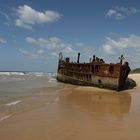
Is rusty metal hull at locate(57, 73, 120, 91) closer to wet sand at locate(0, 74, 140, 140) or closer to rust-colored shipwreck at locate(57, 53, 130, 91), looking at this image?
rust-colored shipwreck at locate(57, 53, 130, 91)

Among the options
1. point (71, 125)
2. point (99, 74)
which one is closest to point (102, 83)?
point (99, 74)

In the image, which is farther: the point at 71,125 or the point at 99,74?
the point at 99,74

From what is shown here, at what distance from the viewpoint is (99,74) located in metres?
25.6

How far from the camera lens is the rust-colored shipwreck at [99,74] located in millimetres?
23634

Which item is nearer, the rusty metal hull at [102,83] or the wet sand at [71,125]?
the wet sand at [71,125]

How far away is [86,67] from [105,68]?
3661mm

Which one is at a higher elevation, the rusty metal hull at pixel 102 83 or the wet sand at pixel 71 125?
the rusty metal hull at pixel 102 83

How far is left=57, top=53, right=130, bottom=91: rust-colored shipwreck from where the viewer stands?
23634 millimetres

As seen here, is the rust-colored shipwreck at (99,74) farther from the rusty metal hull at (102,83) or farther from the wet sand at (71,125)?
the wet sand at (71,125)

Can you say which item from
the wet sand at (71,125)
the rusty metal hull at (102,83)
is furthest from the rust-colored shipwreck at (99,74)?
the wet sand at (71,125)

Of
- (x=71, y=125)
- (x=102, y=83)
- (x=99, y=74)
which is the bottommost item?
(x=71, y=125)

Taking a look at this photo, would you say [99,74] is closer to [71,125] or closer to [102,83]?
[102,83]

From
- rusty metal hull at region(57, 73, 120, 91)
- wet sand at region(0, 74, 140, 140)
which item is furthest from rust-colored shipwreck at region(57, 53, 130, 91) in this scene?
wet sand at region(0, 74, 140, 140)

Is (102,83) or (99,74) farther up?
(99,74)
